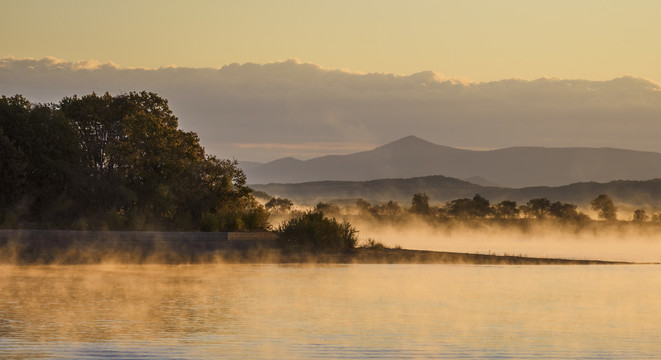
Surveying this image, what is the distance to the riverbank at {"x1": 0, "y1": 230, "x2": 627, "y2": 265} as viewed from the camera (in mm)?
34656

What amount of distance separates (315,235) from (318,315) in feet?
69.2

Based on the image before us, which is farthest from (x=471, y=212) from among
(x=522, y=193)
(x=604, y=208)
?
(x=522, y=193)

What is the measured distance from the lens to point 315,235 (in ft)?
132

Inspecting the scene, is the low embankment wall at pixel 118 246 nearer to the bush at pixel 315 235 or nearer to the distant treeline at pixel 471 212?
the bush at pixel 315 235

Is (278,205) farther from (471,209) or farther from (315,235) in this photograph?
(315,235)

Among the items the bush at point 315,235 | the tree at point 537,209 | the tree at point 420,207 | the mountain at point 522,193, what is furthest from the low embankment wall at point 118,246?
the mountain at point 522,193

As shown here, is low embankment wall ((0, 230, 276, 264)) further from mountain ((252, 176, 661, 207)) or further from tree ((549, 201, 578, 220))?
mountain ((252, 176, 661, 207))

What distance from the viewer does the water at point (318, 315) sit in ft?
48.8

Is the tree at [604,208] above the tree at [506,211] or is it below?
above

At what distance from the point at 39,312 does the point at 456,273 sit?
16861 mm

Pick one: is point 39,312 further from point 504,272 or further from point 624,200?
point 624,200

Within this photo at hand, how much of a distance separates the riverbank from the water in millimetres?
3891

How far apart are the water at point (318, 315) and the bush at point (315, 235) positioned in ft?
29.8

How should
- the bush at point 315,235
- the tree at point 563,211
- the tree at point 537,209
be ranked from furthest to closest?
the tree at point 537,209 < the tree at point 563,211 < the bush at point 315,235
